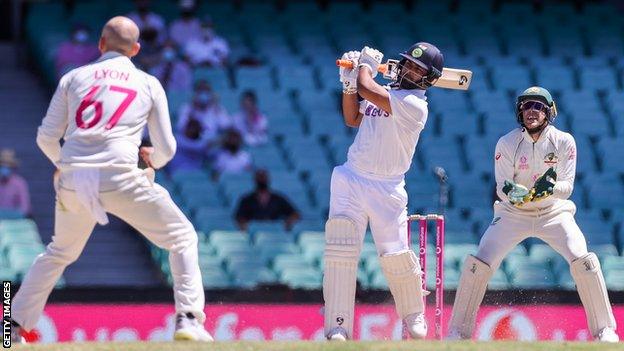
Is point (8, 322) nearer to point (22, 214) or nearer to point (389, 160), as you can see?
point (389, 160)

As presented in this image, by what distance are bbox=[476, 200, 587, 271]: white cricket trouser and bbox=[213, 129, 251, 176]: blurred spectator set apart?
650 cm

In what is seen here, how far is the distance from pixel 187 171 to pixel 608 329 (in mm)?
7063

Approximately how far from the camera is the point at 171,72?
18.6 m

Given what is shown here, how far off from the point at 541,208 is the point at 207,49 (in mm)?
8871

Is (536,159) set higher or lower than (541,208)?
higher

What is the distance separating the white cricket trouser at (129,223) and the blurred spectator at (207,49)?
9.73 meters

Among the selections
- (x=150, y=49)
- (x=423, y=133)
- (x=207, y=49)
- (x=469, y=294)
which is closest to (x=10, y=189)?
(x=150, y=49)

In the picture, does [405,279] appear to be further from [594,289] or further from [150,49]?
[150,49]

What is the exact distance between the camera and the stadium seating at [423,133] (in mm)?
15141

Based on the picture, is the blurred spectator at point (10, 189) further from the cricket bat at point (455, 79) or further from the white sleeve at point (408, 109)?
the white sleeve at point (408, 109)

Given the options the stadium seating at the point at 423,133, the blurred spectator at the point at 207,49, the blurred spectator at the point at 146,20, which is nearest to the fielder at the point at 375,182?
the stadium seating at the point at 423,133

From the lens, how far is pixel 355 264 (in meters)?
10.5

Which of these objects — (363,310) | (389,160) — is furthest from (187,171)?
(389,160)

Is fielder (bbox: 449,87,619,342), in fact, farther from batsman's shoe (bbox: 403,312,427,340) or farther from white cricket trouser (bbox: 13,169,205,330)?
white cricket trouser (bbox: 13,169,205,330)
